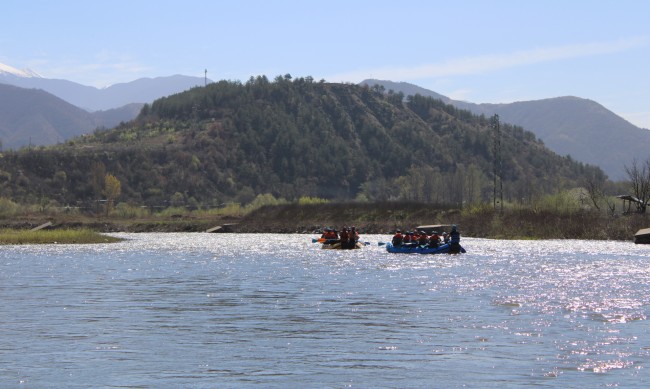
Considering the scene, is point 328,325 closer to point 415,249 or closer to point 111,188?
point 415,249

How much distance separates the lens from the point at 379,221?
118m

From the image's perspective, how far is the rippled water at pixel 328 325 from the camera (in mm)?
21750

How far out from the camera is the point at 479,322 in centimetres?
3000

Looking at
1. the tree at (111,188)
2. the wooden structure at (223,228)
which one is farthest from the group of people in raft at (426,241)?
the tree at (111,188)

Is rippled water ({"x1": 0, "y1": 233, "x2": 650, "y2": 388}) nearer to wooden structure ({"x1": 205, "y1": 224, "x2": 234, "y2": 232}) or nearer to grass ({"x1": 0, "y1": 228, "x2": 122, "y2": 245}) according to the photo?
grass ({"x1": 0, "y1": 228, "x2": 122, "y2": 245})

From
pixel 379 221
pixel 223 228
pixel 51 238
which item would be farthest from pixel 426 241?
pixel 223 228

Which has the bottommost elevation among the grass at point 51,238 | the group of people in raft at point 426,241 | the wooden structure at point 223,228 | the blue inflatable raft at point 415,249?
the wooden structure at point 223,228

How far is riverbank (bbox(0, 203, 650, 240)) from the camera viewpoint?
281ft

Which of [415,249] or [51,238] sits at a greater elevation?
[415,249]

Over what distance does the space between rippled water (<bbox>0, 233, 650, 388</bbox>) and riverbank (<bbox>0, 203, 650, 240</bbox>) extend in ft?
99.1

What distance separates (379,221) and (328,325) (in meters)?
88.9

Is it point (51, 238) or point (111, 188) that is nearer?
point (51, 238)

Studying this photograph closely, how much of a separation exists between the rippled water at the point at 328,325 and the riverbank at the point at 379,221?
30.2m

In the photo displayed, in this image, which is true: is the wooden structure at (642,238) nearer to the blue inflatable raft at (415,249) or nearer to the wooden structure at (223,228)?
the blue inflatable raft at (415,249)
